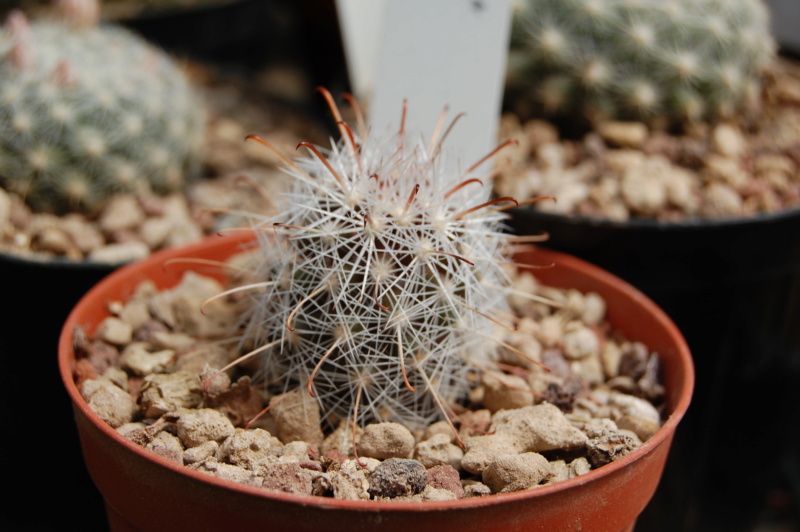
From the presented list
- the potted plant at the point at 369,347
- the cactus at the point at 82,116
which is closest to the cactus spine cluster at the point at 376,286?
the potted plant at the point at 369,347

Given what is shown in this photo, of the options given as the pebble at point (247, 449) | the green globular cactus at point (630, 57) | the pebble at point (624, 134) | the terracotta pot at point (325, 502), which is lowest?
the pebble at point (247, 449)

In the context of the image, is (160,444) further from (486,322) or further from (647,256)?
(647,256)

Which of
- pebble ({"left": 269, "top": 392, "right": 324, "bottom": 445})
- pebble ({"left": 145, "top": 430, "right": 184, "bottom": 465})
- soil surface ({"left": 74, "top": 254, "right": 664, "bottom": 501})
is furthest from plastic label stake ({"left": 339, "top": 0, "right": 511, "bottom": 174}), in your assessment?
pebble ({"left": 145, "top": 430, "right": 184, "bottom": 465})

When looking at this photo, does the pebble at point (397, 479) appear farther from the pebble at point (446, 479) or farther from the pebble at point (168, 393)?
the pebble at point (168, 393)

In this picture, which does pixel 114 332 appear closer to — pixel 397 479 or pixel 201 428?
pixel 201 428

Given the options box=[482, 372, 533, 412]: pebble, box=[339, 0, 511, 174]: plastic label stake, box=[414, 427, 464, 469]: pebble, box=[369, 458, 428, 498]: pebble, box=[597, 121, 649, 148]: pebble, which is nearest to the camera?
box=[369, 458, 428, 498]: pebble

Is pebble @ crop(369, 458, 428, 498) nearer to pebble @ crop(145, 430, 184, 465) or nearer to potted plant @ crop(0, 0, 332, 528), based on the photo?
pebble @ crop(145, 430, 184, 465)
